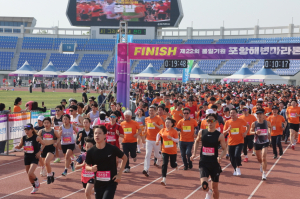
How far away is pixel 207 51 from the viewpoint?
Result: 776 inches

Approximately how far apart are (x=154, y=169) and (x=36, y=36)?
6734 centimetres

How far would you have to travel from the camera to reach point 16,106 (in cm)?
1445

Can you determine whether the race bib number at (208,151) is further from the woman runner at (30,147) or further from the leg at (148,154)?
the woman runner at (30,147)

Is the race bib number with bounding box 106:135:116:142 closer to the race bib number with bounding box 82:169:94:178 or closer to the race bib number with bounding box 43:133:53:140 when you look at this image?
the race bib number with bounding box 43:133:53:140

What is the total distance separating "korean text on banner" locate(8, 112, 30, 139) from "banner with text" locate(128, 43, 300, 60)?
7.52m

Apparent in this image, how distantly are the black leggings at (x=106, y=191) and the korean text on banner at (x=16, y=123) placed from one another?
8.13 m

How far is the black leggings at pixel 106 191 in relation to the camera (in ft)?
18.6

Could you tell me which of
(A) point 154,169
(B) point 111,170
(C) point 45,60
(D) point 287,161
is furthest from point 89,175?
(C) point 45,60

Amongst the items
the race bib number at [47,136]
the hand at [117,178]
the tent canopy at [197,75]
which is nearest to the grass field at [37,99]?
the tent canopy at [197,75]

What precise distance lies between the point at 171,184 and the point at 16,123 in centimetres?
664

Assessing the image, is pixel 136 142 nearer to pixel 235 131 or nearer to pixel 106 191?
pixel 235 131

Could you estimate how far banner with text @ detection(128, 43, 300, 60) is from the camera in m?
19.1

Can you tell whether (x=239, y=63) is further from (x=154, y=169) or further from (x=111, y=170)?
(x=111, y=170)

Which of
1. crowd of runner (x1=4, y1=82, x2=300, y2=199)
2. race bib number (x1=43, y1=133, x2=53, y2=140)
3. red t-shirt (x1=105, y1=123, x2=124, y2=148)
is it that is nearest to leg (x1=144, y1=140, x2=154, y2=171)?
crowd of runner (x1=4, y1=82, x2=300, y2=199)
